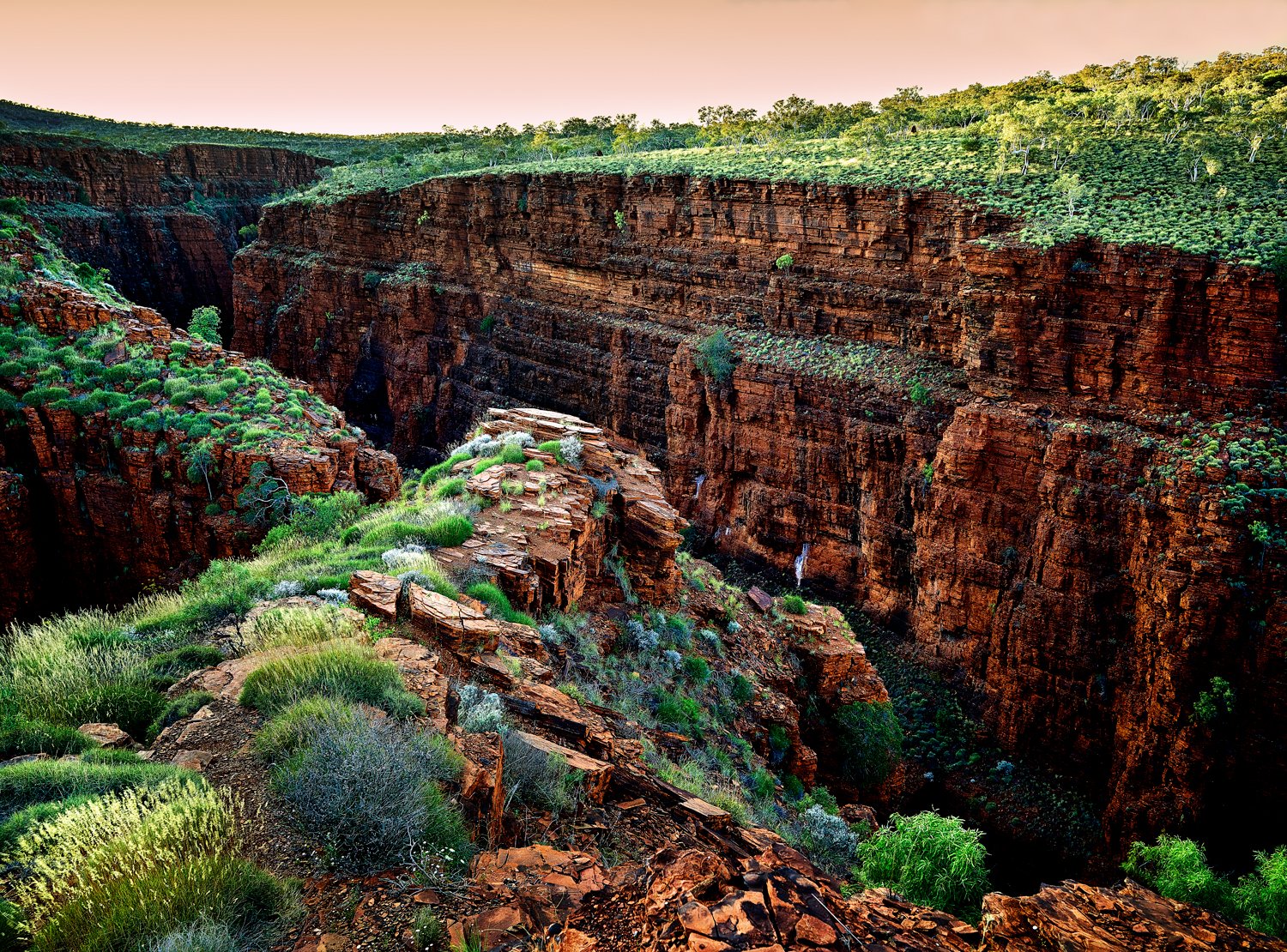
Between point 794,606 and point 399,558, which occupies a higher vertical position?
point 399,558

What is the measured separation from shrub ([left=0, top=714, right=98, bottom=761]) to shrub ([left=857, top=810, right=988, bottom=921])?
8777mm

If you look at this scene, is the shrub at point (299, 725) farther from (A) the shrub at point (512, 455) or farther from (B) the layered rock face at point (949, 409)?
(B) the layered rock face at point (949, 409)

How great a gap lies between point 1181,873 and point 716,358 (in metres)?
19.1

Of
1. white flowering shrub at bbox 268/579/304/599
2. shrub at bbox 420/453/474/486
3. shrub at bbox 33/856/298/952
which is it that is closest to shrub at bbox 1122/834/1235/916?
shrub at bbox 33/856/298/952

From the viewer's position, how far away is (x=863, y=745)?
17.0 meters

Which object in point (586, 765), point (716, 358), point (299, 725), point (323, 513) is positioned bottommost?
point (586, 765)

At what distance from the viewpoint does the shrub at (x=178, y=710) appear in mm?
6848

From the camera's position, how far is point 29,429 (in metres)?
15.4

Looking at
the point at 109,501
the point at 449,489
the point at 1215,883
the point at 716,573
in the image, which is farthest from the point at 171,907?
the point at 716,573

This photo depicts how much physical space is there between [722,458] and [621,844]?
21153 millimetres

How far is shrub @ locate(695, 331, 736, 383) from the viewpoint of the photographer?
27111 mm

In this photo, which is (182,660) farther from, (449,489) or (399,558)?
(449,489)

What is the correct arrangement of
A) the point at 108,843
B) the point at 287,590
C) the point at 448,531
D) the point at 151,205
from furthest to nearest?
the point at 151,205 < the point at 448,531 < the point at 287,590 < the point at 108,843

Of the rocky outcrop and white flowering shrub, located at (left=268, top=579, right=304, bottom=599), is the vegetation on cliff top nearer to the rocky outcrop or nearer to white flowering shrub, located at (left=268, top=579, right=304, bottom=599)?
the rocky outcrop
